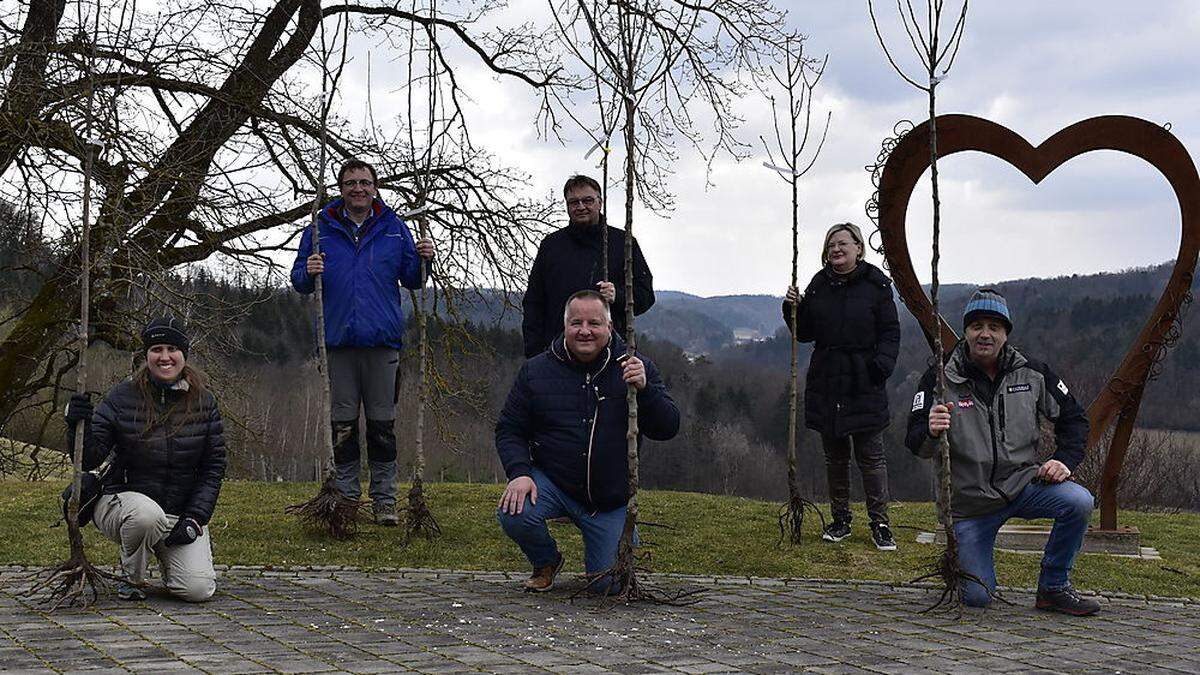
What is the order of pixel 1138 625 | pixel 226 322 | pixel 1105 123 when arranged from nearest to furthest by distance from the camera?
pixel 1138 625 → pixel 1105 123 → pixel 226 322

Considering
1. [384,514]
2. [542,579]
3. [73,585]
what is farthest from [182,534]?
[384,514]

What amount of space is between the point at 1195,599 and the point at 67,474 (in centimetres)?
965

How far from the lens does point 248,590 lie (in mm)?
5598

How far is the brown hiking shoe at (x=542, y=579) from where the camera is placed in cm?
571

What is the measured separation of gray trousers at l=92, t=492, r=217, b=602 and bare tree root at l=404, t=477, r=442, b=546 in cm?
191

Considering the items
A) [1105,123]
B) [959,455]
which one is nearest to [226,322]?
[959,455]

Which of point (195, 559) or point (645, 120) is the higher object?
point (645, 120)

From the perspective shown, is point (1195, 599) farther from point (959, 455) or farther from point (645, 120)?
point (645, 120)

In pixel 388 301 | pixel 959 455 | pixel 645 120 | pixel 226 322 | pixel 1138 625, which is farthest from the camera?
pixel 645 120

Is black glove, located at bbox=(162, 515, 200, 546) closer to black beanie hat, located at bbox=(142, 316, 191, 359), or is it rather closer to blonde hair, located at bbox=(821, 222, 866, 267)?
black beanie hat, located at bbox=(142, 316, 191, 359)

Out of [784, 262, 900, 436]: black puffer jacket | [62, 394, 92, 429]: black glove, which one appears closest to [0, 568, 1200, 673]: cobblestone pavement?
[62, 394, 92, 429]: black glove

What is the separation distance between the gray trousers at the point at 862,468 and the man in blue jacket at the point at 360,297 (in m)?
2.74

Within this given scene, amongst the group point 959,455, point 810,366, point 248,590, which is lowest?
point 248,590

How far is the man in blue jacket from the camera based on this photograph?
23.3ft
